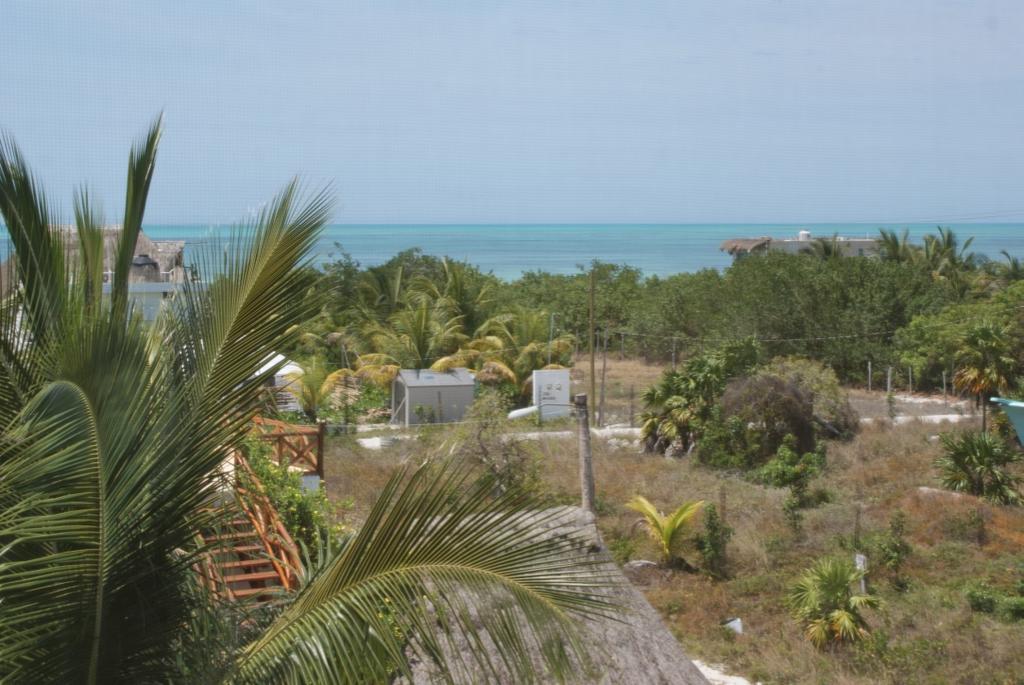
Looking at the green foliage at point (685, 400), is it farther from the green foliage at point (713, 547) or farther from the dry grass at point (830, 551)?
the green foliage at point (713, 547)

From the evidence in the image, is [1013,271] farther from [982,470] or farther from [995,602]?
[995,602]

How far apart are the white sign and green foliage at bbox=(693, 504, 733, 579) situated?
1175 cm

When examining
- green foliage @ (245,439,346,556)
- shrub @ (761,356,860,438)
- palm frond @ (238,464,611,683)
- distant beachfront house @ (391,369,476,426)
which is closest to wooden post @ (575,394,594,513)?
green foliage @ (245,439,346,556)

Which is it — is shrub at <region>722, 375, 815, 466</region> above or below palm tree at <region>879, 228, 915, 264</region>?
below

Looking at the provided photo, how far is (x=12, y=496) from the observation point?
331 centimetres

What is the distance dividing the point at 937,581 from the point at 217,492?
470 inches

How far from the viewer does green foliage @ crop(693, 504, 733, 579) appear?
1446 cm

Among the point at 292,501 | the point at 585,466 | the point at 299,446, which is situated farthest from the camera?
the point at 585,466

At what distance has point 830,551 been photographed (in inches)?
575

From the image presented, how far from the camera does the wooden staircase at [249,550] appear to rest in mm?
3804

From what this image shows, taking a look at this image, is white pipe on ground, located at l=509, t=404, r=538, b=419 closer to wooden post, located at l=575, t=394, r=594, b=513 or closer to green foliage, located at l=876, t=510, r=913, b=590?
wooden post, located at l=575, t=394, r=594, b=513

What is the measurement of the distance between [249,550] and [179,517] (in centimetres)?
182

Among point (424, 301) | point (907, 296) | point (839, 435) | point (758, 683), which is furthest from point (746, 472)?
point (907, 296)

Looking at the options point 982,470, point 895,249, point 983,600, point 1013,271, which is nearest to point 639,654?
point 983,600
